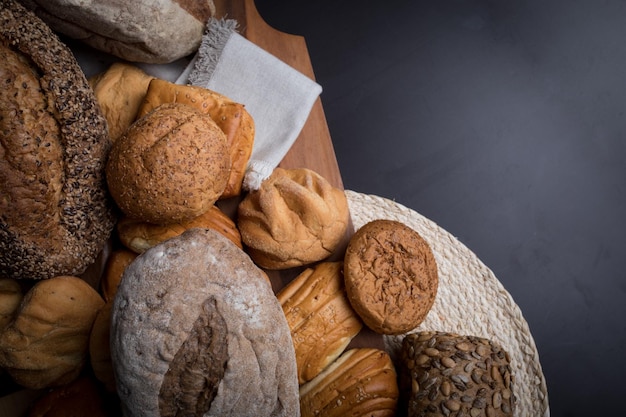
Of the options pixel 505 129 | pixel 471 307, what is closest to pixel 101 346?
pixel 471 307

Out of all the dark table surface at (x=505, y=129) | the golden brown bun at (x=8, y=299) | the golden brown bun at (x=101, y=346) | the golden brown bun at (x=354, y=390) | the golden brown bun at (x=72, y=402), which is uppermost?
the dark table surface at (x=505, y=129)

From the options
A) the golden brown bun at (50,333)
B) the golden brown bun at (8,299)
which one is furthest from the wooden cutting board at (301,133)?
the golden brown bun at (8,299)

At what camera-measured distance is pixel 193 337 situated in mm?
1586

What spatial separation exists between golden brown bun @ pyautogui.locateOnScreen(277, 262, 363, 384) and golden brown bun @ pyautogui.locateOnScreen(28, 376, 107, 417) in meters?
0.77

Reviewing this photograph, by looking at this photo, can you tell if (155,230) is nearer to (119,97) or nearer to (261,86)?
(119,97)

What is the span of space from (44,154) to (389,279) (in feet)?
4.37

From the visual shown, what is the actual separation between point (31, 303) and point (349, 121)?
6.58 feet

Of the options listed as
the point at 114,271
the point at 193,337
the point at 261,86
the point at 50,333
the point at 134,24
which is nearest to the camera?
the point at 193,337

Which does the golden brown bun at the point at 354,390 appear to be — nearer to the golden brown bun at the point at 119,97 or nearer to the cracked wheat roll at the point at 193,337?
the cracked wheat roll at the point at 193,337

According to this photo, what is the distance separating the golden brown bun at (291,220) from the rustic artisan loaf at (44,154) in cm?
59

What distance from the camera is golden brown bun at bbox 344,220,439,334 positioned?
207cm

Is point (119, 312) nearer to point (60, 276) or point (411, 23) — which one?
point (60, 276)

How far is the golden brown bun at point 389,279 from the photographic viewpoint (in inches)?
81.5

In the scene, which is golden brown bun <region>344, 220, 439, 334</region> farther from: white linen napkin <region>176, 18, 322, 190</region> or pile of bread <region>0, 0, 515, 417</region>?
white linen napkin <region>176, 18, 322, 190</region>
